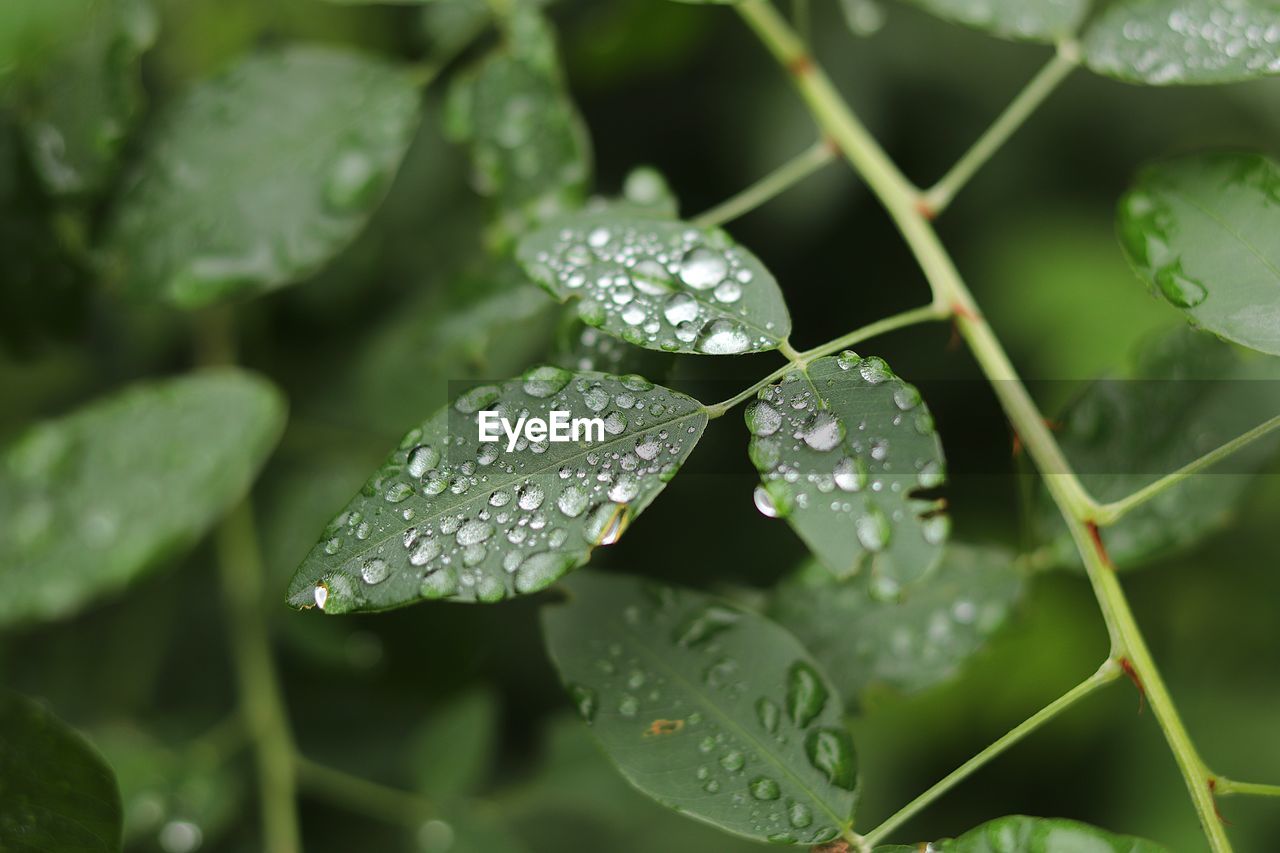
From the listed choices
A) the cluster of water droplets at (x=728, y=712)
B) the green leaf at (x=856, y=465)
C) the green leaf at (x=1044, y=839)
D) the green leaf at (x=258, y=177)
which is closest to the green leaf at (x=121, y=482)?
the green leaf at (x=258, y=177)

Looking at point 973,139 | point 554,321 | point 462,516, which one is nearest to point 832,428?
point 462,516

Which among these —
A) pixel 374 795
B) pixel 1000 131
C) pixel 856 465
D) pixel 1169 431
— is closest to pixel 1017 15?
pixel 1000 131

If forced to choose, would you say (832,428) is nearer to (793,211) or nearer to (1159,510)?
(1159,510)

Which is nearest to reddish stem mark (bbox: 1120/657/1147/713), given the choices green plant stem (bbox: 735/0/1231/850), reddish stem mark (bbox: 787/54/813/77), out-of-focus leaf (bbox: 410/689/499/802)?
green plant stem (bbox: 735/0/1231/850)

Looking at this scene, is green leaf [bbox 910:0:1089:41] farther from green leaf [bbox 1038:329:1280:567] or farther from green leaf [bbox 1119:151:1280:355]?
green leaf [bbox 1038:329:1280:567]

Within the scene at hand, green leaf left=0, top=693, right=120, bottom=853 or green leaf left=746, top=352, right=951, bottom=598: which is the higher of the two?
green leaf left=746, top=352, right=951, bottom=598
